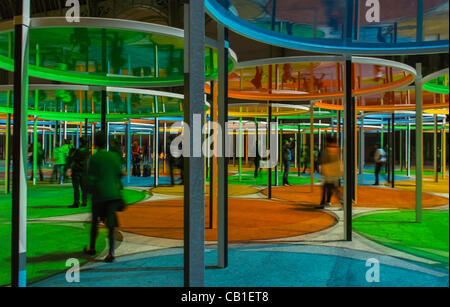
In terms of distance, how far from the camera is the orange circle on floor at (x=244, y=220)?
717 centimetres

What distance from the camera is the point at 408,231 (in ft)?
23.9

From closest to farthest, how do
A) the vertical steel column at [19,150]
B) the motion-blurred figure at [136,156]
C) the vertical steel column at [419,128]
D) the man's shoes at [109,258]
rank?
the vertical steel column at [19,150]
the man's shoes at [109,258]
the vertical steel column at [419,128]
the motion-blurred figure at [136,156]

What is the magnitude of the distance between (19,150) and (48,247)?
10.4ft

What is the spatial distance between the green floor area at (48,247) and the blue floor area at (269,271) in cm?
44

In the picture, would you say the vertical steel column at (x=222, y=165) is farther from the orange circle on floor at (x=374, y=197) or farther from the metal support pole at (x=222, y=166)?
the orange circle on floor at (x=374, y=197)

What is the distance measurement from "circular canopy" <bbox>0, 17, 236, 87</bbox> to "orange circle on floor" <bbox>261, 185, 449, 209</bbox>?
621cm

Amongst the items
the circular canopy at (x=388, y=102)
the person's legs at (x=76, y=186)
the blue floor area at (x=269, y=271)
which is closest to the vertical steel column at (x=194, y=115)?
the blue floor area at (x=269, y=271)

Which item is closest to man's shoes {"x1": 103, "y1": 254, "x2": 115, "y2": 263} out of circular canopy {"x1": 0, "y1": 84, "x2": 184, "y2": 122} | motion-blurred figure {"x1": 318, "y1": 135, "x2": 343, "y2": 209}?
circular canopy {"x1": 0, "y1": 84, "x2": 184, "y2": 122}

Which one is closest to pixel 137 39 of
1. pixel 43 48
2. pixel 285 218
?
pixel 43 48

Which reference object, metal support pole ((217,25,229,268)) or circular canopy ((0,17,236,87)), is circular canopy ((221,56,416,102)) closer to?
circular canopy ((0,17,236,87))

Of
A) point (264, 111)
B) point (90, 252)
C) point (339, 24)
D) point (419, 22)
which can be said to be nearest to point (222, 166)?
point (90, 252)

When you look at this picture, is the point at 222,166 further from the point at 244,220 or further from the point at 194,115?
the point at 244,220
